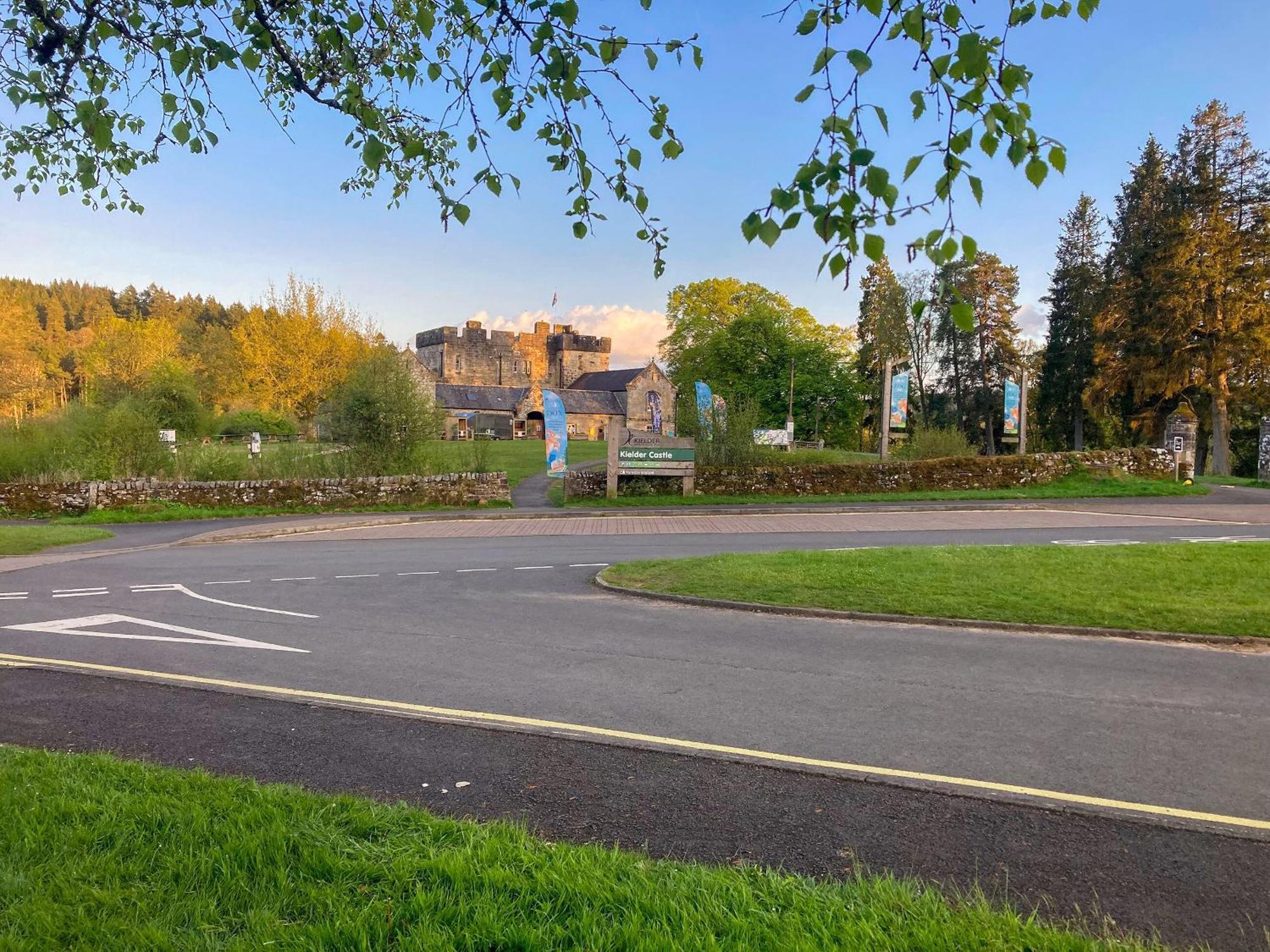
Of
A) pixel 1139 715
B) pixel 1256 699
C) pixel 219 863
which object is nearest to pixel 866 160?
pixel 219 863

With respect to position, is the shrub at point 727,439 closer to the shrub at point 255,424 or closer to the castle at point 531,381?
the shrub at point 255,424

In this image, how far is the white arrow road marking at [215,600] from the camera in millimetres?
9727

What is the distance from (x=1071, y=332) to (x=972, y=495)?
37105 millimetres

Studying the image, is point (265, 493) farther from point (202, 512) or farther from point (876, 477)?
point (876, 477)

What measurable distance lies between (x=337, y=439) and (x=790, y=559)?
1806 centimetres

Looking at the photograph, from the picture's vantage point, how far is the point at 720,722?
566 cm

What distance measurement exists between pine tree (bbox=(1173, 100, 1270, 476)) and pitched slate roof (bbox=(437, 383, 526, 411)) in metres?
59.9

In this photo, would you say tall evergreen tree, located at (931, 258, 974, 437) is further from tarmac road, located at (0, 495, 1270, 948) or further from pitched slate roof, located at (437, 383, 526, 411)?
tarmac road, located at (0, 495, 1270, 948)

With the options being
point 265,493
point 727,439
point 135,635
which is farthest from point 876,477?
point 135,635

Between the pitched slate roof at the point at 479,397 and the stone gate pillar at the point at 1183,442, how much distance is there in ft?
209

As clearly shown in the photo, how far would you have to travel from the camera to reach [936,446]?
28.6 m

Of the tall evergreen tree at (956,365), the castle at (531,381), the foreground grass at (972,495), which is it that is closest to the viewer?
the foreground grass at (972,495)

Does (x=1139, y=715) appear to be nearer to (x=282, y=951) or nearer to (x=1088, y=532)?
(x=282, y=951)

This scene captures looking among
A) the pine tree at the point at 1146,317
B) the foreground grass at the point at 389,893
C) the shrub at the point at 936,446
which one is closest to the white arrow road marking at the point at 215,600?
the foreground grass at the point at 389,893
